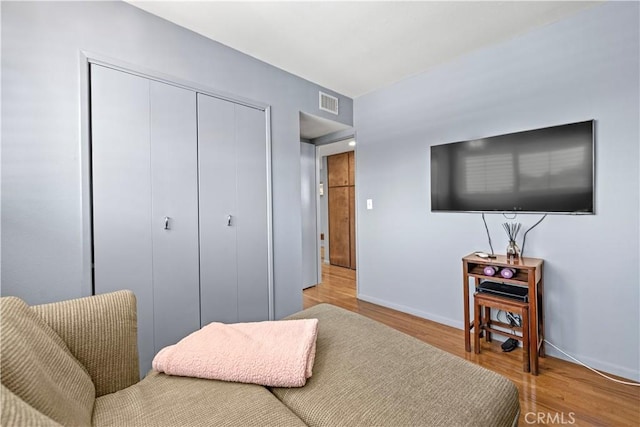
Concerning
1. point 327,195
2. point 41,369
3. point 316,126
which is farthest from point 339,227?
point 41,369

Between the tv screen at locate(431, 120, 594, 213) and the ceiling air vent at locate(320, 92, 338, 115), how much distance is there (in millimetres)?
1225

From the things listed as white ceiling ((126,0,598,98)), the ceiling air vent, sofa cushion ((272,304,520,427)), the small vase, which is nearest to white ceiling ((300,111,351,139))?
the ceiling air vent

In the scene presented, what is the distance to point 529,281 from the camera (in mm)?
2004

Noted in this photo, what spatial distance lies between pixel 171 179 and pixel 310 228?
7.71ft

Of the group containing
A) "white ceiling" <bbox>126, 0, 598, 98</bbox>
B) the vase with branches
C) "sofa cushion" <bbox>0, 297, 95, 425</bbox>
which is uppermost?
"white ceiling" <bbox>126, 0, 598, 98</bbox>

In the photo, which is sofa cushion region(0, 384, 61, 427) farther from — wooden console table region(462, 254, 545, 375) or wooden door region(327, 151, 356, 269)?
wooden door region(327, 151, 356, 269)

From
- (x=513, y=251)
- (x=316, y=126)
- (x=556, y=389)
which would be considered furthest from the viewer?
(x=316, y=126)

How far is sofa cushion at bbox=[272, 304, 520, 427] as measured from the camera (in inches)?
34.2

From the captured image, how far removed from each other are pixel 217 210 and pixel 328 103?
1.79m

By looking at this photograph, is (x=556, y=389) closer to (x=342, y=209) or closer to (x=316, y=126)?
(x=316, y=126)

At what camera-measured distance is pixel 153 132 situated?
200 cm

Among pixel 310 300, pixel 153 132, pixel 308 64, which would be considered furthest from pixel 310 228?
pixel 153 132

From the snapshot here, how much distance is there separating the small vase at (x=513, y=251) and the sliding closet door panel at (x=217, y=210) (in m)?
2.24

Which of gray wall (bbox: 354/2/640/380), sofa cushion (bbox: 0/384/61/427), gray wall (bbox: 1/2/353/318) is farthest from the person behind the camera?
gray wall (bbox: 354/2/640/380)
